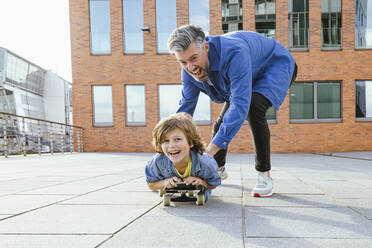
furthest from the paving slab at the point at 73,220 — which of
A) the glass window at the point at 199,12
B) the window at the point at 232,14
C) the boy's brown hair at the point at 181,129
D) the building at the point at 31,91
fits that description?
the building at the point at 31,91

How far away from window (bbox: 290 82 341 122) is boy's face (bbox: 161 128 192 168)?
11571 mm

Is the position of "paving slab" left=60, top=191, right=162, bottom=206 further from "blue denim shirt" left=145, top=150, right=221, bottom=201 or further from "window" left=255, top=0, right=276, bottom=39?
"window" left=255, top=0, right=276, bottom=39

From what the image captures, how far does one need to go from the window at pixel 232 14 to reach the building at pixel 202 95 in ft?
0.14

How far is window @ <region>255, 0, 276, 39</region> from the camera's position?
12945 millimetres

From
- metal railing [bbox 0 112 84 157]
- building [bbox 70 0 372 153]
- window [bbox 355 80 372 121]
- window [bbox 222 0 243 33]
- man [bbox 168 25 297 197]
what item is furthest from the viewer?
window [bbox 222 0 243 33]

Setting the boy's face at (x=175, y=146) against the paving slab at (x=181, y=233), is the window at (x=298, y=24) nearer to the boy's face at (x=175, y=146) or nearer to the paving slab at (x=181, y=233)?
the boy's face at (x=175, y=146)

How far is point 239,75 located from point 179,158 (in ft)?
2.41

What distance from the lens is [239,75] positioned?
7.17 ft

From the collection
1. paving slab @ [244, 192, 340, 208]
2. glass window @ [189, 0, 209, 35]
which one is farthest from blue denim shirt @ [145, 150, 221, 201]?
glass window @ [189, 0, 209, 35]

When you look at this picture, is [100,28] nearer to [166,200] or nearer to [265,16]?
[265,16]

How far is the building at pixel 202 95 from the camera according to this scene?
12648 mm

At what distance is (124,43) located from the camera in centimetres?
1323

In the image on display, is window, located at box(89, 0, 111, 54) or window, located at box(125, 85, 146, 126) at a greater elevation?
window, located at box(89, 0, 111, 54)

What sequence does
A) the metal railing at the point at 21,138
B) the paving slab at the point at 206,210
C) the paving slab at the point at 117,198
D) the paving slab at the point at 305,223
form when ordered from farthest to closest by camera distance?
the metal railing at the point at 21,138 → the paving slab at the point at 117,198 → the paving slab at the point at 206,210 → the paving slab at the point at 305,223
